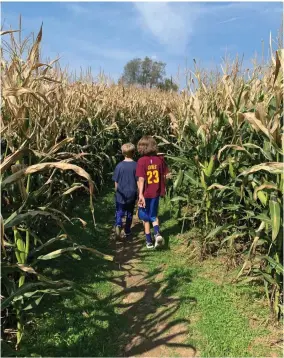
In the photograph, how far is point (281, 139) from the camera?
2.60 m

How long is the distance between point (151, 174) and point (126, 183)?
0.43 metres

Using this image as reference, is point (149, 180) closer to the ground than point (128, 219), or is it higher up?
higher up

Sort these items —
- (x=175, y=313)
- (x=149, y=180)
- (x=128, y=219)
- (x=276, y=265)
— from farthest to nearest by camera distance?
(x=128, y=219) < (x=149, y=180) < (x=175, y=313) < (x=276, y=265)

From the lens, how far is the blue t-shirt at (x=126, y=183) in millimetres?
4676

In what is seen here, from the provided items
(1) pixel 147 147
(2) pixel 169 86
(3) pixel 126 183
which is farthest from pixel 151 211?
(2) pixel 169 86

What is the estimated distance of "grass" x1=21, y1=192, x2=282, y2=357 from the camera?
100 inches

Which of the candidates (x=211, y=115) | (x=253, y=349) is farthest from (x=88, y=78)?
(x=253, y=349)

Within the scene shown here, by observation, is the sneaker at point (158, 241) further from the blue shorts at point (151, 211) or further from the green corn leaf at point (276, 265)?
the green corn leaf at point (276, 265)

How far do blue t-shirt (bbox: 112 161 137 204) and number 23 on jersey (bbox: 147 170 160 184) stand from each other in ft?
1.02

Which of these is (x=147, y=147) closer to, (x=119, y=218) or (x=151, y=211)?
(x=151, y=211)

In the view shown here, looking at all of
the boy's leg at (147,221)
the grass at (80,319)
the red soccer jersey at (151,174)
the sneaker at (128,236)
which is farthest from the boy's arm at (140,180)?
the grass at (80,319)

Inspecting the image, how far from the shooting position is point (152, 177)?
4484 mm

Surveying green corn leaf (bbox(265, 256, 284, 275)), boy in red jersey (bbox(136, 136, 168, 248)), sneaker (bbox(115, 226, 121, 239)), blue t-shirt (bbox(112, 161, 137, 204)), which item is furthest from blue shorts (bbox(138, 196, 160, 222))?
green corn leaf (bbox(265, 256, 284, 275))

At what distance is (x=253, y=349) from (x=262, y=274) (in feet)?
1.89
